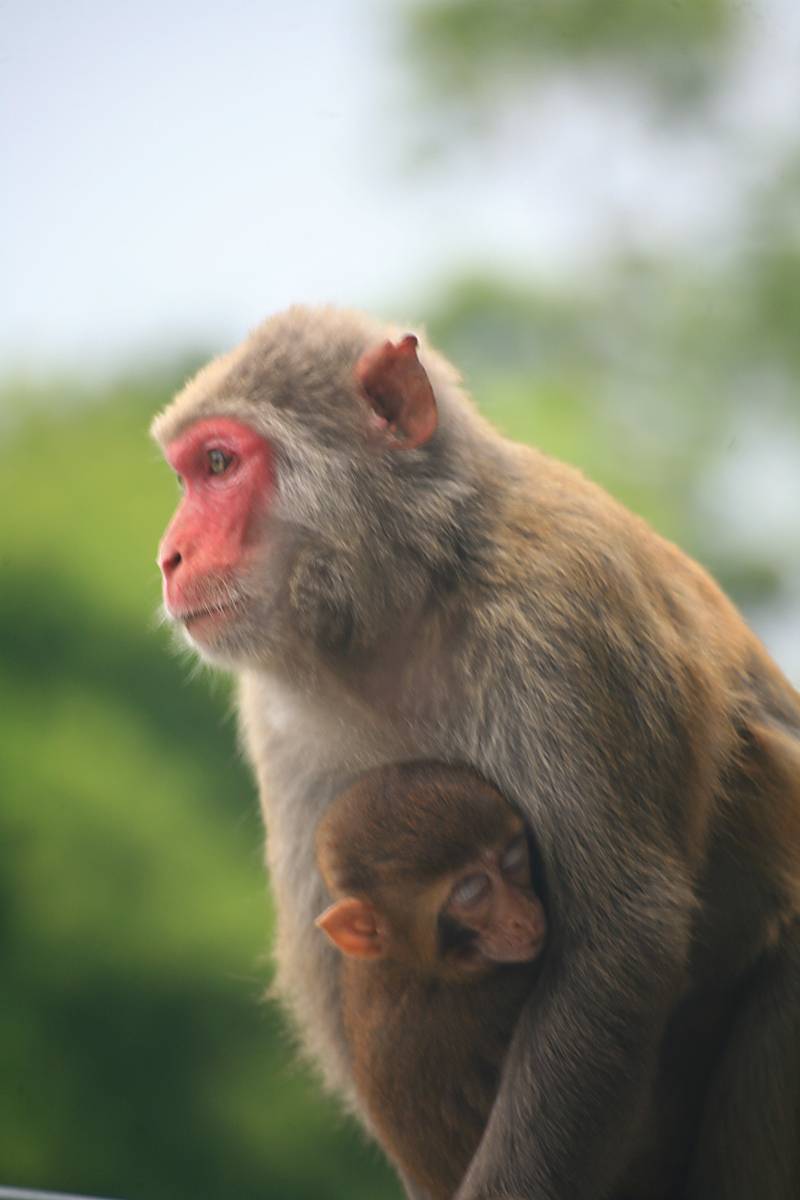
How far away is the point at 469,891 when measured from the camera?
92.3 inches

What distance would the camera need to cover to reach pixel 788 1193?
2.53 meters

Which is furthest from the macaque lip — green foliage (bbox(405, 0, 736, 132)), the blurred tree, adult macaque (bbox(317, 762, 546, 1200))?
green foliage (bbox(405, 0, 736, 132))

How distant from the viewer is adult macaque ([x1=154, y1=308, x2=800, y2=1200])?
2297 mm

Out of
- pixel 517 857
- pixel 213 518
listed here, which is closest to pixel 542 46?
pixel 213 518

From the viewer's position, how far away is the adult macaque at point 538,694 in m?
2.30

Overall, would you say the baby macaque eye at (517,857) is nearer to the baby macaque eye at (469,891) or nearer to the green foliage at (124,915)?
the baby macaque eye at (469,891)

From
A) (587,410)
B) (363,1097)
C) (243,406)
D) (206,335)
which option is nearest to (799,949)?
(363,1097)

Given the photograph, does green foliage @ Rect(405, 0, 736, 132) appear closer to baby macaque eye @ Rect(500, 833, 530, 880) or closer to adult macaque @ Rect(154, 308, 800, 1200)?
adult macaque @ Rect(154, 308, 800, 1200)

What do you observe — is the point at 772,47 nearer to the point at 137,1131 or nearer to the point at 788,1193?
the point at 788,1193

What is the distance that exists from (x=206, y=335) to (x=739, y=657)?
2.50 metres

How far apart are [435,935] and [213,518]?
77 centimetres

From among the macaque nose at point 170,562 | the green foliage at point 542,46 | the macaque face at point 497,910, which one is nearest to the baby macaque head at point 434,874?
the macaque face at point 497,910

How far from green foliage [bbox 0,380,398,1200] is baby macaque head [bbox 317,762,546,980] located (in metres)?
2.41

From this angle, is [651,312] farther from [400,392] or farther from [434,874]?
[434,874]
